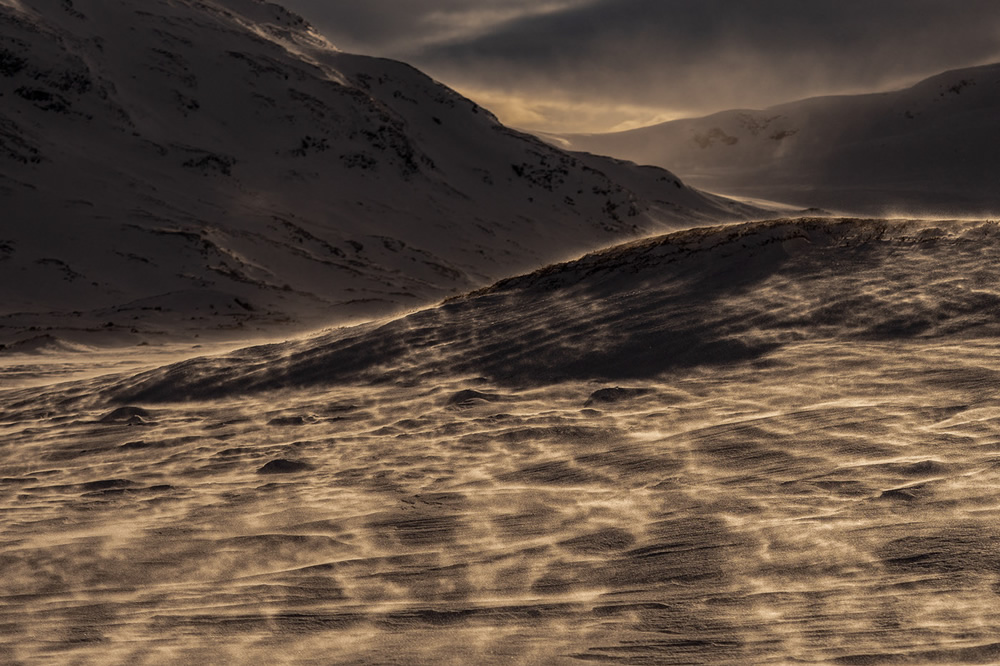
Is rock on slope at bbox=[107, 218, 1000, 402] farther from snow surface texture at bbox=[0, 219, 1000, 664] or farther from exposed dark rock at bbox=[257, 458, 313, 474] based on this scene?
exposed dark rock at bbox=[257, 458, 313, 474]

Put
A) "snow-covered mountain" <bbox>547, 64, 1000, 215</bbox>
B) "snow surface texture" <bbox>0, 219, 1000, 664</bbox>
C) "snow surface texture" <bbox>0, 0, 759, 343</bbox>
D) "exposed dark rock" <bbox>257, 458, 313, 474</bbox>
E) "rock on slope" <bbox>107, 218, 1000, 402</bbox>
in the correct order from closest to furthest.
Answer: "snow surface texture" <bbox>0, 219, 1000, 664</bbox> → "exposed dark rock" <bbox>257, 458, 313, 474</bbox> → "rock on slope" <bbox>107, 218, 1000, 402</bbox> → "snow surface texture" <bbox>0, 0, 759, 343</bbox> → "snow-covered mountain" <bbox>547, 64, 1000, 215</bbox>

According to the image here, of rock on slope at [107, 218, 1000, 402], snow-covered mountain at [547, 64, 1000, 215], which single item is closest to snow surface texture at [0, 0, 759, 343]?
rock on slope at [107, 218, 1000, 402]

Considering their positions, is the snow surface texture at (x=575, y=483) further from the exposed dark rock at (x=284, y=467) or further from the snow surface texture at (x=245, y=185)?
the snow surface texture at (x=245, y=185)

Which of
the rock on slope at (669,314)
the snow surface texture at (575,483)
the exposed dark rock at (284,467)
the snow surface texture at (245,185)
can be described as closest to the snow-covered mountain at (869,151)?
the snow surface texture at (245,185)

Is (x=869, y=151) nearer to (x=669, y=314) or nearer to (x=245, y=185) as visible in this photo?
(x=245, y=185)

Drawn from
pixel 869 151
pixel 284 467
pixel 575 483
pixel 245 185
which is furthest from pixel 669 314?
pixel 869 151

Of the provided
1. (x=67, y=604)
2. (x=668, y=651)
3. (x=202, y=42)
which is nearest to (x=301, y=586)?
(x=67, y=604)

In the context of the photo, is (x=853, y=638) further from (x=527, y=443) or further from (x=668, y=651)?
(x=527, y=443)
